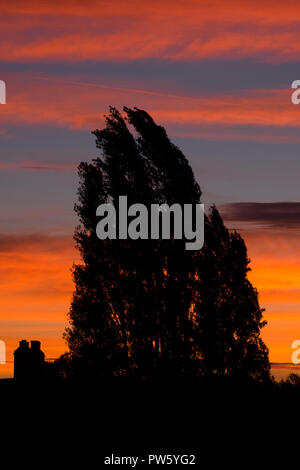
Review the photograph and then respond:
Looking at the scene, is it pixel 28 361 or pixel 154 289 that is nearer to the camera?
pixel 28 361

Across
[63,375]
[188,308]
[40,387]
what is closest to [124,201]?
[188,308]

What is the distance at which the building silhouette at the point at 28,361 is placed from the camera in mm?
22547

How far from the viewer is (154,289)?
95.8 ft

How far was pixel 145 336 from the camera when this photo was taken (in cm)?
2911

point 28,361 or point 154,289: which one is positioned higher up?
point 154,289

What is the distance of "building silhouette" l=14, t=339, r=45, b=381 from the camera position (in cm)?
2255

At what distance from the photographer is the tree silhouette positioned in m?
28.8

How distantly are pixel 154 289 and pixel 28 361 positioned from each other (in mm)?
7464

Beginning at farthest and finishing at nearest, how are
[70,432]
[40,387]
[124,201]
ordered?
[124,201]
[40,387]
[70,432]

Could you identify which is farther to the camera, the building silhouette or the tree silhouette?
the tree silhouette

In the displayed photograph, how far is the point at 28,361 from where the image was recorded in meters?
22.5

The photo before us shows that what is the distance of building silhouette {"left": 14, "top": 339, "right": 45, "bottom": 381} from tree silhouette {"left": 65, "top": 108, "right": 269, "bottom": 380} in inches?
253
